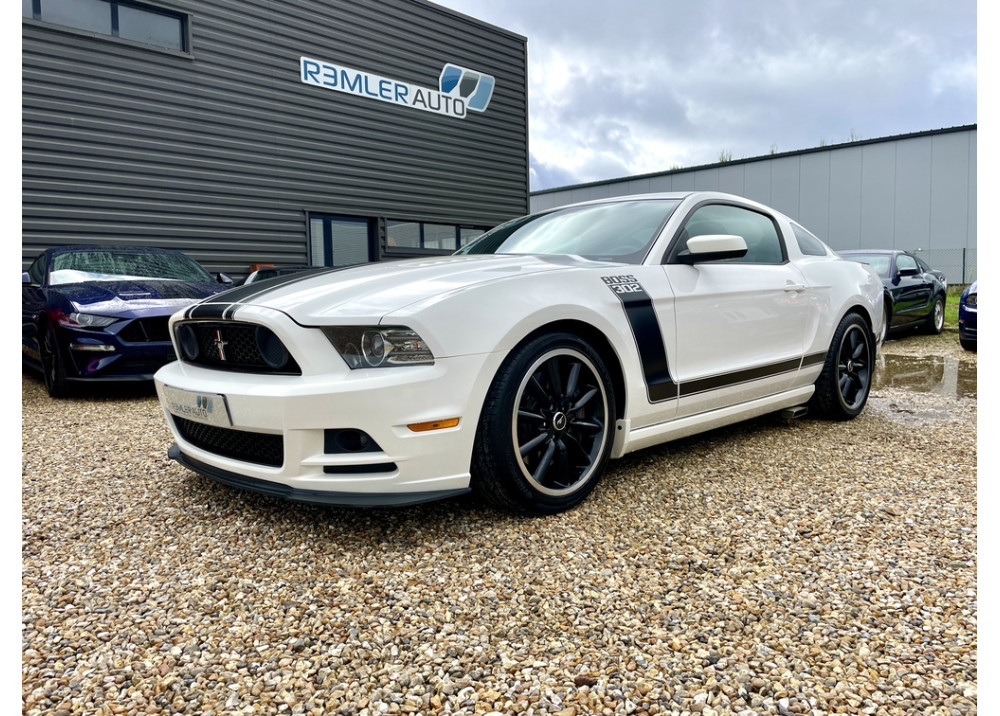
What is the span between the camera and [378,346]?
2279 millimetres

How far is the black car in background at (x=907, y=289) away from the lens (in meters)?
9.21

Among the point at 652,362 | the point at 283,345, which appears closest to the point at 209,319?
the point at 283,345

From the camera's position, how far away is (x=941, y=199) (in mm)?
16016

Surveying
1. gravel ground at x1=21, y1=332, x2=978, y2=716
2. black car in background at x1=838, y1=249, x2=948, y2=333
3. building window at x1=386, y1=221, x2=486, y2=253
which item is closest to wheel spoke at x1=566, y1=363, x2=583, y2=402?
gravel ground at x1=21, y1=332, x2=978, y2=716

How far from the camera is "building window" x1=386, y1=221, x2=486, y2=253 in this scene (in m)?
12.0

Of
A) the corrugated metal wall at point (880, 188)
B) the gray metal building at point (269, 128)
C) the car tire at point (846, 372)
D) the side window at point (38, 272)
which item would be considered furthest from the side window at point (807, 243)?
the corrugated metal wall at point (880, 188)

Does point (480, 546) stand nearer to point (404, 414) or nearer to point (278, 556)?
point (404, 414)

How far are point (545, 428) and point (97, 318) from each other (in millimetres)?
4152

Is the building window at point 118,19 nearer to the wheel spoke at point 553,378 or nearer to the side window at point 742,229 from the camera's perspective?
the side window at point 742,229

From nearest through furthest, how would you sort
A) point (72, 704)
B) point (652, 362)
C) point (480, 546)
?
1. point (72, 704)
2. point (480, 546)
3. point (652, 362)

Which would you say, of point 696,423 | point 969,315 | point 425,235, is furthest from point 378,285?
point 425,235

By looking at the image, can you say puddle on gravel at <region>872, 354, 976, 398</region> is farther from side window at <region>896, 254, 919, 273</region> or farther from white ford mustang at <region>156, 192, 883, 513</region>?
white ford mustang at <region>156, 192, 883, 513</region>

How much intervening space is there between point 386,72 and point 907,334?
9774 millimetres

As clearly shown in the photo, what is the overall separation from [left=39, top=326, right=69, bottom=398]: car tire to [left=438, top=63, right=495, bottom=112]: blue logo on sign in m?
9.03
